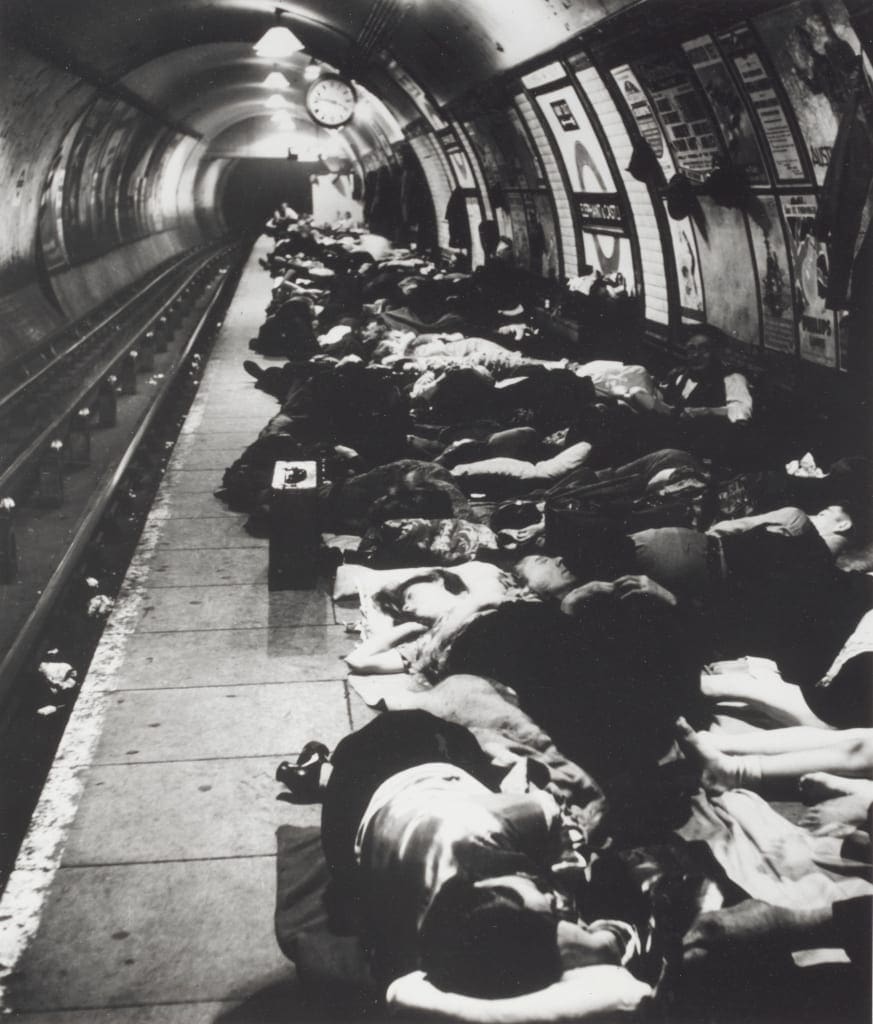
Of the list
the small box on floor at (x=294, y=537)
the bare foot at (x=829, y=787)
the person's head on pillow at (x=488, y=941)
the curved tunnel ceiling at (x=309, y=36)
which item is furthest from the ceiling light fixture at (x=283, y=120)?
the person's head on pillow at (x=488, y=941)

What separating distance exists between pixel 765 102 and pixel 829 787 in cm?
451

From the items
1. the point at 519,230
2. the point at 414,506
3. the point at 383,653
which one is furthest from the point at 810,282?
the point at 519,230

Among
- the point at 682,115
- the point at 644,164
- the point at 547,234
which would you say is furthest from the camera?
the point at 547,234

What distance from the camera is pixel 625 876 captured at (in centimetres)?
312

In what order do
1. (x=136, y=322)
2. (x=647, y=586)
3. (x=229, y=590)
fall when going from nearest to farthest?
(x=647, y=586) < (x=229, y=590) < (x=136, y=322)

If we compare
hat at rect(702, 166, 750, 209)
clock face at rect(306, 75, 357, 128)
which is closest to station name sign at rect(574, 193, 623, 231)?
hat at rect(702, 166, 750, 209)

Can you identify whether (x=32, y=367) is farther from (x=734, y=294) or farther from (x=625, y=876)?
(x=625, y=876)

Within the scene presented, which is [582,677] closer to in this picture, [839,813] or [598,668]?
[598,668]

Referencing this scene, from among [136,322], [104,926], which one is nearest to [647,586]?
[104,926]

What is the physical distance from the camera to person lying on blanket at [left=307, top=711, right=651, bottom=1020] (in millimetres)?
2625

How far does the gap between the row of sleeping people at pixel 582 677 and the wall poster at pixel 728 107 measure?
126cm

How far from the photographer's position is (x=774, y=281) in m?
7.54

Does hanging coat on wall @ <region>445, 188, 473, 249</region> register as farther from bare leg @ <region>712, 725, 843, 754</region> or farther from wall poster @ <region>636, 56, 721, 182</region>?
bare leg @ <region>712, 725, 843, 754</region>

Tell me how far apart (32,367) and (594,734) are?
12498 mm
